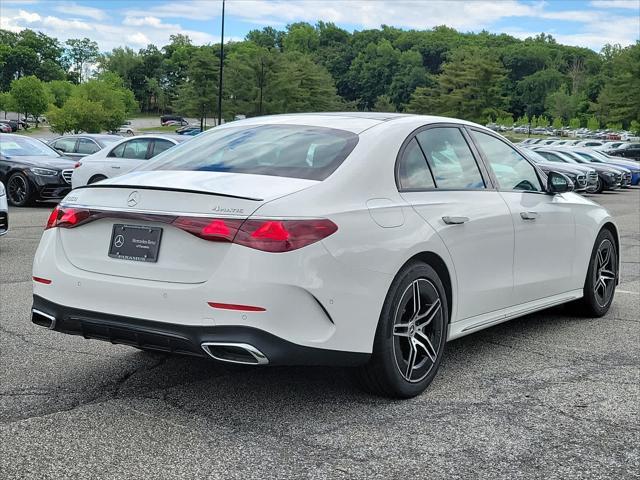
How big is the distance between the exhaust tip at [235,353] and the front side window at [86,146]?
61.0ft

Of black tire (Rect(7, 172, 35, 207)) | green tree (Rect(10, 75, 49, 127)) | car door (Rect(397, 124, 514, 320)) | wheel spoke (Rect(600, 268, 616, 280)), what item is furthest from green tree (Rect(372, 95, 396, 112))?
car door (Rect(397, 124, 514, 320))

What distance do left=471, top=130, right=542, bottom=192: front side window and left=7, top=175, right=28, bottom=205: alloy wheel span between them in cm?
1276

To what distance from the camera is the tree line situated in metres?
107

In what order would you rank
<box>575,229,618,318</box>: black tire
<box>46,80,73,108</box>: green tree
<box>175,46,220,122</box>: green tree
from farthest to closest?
<box>46,80,73,108</box>: green tree
<box>175,46,220,122</box>: green tree
<box>575,229,618,318</box>: black tire

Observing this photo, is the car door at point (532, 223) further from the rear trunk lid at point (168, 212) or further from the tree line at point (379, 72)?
the tree line at point (379, 72)

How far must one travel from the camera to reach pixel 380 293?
4.07 metres

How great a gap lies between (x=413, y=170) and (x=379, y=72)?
177m

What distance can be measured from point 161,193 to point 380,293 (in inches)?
45.1

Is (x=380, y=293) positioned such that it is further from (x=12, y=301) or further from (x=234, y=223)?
(x=12, y=301)

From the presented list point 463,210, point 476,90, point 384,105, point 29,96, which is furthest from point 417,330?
point 384,105

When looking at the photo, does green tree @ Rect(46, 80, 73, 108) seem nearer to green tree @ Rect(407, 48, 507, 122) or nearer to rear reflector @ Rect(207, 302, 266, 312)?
green tree @ Rect(407, 48, 507, 122)

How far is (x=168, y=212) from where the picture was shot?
3889 mm

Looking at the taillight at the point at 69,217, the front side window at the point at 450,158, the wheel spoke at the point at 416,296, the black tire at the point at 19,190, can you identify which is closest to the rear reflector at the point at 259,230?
the taillight at the point at 69,217

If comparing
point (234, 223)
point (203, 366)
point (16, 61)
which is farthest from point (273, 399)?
point (16, 61)
